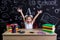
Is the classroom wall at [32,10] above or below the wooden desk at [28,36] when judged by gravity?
above

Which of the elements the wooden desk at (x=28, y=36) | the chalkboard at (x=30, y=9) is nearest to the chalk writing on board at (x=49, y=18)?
the chalkboard at (x=30, y=9)

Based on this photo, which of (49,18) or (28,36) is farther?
(49,18)

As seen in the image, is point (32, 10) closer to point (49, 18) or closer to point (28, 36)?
point (49, 18)

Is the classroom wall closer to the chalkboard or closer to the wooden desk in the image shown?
the chalkboard

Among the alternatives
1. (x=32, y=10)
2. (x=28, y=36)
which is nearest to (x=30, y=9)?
(x=32, y=10)

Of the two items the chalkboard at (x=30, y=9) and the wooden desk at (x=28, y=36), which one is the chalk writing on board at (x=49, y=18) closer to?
the chalkboard at (x=30, y=9)

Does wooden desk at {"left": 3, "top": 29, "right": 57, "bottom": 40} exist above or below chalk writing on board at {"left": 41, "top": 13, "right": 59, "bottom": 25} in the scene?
below

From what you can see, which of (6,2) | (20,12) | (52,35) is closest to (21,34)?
(52,35)

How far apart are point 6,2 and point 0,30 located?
0.59 meters

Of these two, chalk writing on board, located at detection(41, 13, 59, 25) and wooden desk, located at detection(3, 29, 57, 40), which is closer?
wooden desk, located at detection(3, 29, 57, 40)

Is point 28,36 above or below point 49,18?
below

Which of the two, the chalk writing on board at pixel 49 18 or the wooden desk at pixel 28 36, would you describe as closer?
the wooden desk at pixel 28 36

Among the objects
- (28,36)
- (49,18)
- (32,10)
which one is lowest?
(28,36)

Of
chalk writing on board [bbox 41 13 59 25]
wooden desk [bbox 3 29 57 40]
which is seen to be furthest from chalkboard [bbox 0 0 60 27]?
wooden desk [bbox 3 29 57 40]
